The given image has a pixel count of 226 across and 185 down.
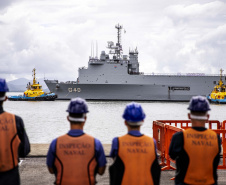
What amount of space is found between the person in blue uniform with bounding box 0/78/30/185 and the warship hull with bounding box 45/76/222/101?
179 ft

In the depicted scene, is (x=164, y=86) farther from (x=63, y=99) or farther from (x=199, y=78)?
(x=63, y=99)

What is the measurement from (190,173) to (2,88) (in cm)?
182

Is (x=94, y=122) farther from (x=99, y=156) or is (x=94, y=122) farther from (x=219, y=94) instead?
(x=219, y=94)

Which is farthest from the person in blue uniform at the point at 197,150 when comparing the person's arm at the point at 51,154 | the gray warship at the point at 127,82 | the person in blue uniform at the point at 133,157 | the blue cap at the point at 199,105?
the gray warship at the point at 127,82

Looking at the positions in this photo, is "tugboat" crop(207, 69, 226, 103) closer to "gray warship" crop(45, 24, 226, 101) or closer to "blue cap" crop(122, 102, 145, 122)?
"gray warship" crop(45, 24, 226, 101)

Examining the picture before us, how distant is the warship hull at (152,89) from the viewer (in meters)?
58.2

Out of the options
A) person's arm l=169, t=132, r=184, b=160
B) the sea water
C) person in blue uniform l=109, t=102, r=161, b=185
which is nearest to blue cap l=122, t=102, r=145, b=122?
person in blue uniform l=109, t=102, r=161, b=185

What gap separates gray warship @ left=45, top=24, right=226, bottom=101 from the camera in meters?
57.1

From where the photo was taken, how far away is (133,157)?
2.51 m

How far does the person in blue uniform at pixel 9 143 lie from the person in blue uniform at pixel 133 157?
0.88 m

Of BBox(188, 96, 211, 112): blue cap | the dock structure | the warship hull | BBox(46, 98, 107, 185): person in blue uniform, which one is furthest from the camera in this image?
the warship hull

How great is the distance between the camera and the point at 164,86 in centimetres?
5850

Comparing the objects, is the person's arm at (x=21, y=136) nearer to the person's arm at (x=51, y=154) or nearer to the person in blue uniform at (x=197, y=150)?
the person's arm at (x=51, y=154)

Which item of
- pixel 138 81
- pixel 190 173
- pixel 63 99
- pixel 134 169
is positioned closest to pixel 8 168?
pixel 134 169
